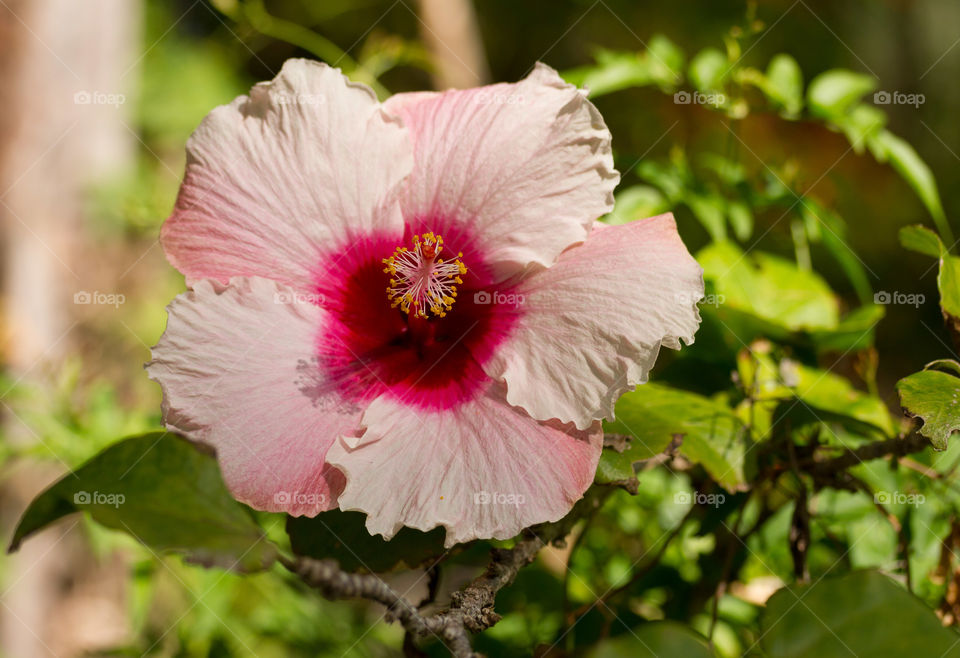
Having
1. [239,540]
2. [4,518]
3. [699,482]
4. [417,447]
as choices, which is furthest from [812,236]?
[4,518]

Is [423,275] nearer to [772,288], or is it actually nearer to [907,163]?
[772,288]

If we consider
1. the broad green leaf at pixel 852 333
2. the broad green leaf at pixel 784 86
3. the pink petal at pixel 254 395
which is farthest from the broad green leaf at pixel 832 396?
the pink petal at pixel 254 395

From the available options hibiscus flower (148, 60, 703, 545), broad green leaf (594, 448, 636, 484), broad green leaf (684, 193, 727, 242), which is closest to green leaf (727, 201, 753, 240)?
broad green leaf (684, 193, 727, 242)

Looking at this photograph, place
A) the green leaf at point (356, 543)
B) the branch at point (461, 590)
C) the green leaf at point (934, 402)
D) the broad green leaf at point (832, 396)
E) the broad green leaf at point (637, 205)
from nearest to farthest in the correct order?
the branch at point (461, 590) < the green leaf at point (934, 402) < the green leaf at point (356, 543) < the broad green leaf at point (832, 396) < the broad green leaf at point (637, 205)

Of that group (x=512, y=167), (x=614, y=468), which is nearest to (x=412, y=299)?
(x=512, y=167)

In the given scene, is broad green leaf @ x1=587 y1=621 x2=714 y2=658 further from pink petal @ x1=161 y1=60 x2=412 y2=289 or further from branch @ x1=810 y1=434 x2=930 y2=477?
pink petal @ x1=161 y1=60 x2=412 y2=289

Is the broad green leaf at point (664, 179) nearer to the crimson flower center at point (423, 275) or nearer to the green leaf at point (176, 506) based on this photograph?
the crimson flower center at point (423, 275)
